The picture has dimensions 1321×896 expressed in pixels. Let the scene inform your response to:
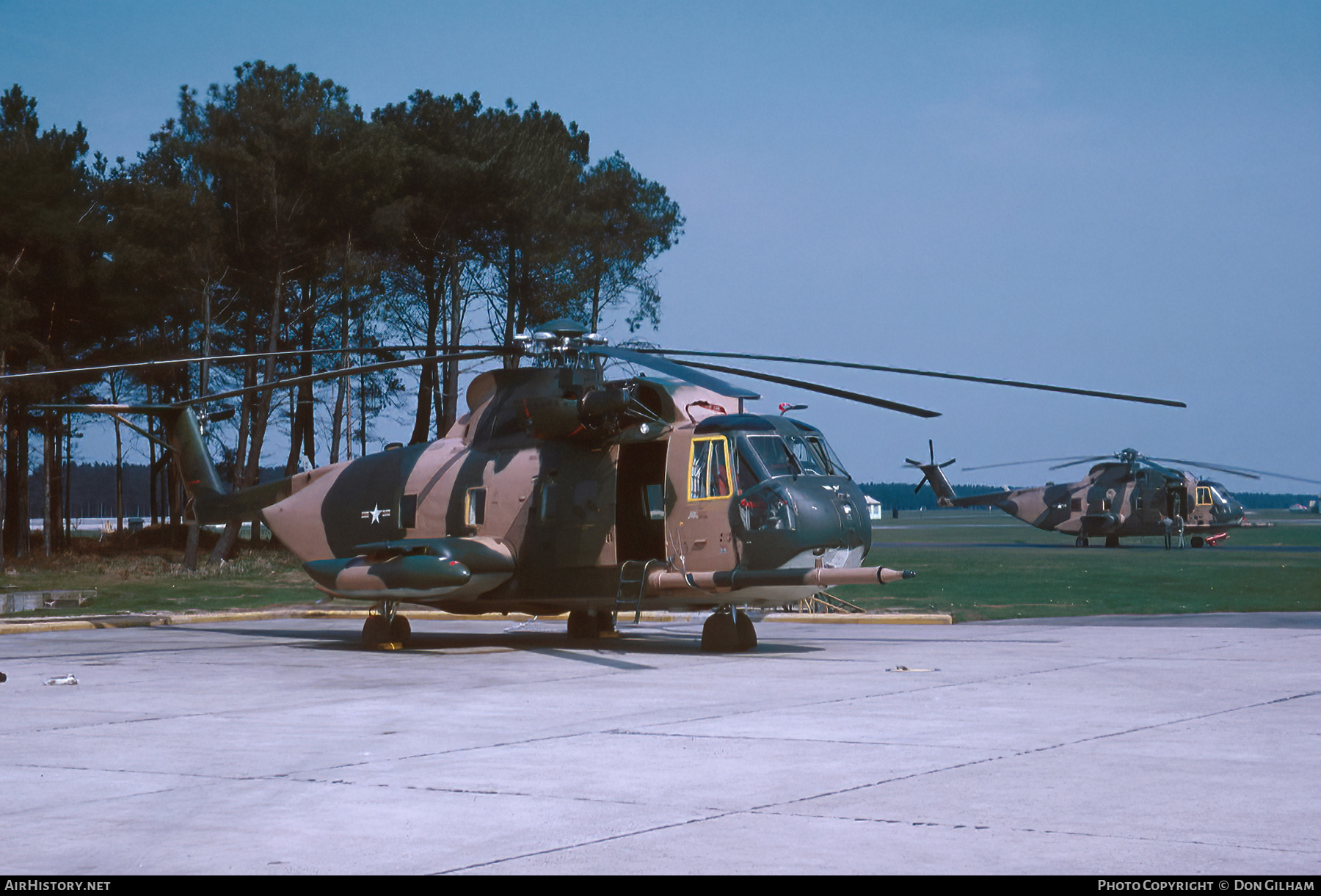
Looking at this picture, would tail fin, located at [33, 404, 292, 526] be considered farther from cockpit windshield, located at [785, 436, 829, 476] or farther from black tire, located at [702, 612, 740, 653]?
cockpit windshield, located at [785, 436, 829, 476]

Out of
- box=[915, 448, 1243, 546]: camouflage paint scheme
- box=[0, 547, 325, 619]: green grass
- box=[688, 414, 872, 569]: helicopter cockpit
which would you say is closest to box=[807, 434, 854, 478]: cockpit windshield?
box=[688, 414, 872, 569]: helicopter cockpit

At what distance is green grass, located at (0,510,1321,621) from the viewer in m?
23.6

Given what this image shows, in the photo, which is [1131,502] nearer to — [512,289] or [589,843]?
[512,289]

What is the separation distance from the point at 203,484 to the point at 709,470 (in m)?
8.91

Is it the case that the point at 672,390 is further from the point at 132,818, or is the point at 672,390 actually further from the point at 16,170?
the point at 16,170

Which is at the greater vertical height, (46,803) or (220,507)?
(220,507)

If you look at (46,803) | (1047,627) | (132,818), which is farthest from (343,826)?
(1047,627)

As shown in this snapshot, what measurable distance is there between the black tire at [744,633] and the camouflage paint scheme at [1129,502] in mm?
34400

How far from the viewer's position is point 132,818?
21.1ft

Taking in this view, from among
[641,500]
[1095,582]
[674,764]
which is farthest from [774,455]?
[1095,582]

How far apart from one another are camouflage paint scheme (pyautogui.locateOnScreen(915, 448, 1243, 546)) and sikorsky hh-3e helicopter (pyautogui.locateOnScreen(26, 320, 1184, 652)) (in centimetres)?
3442

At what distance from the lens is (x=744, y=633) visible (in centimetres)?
1641

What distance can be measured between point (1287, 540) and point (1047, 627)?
4556 centimetres

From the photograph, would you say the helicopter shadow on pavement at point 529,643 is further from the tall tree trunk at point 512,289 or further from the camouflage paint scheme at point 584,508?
the tall tree trunk at point 512,289
